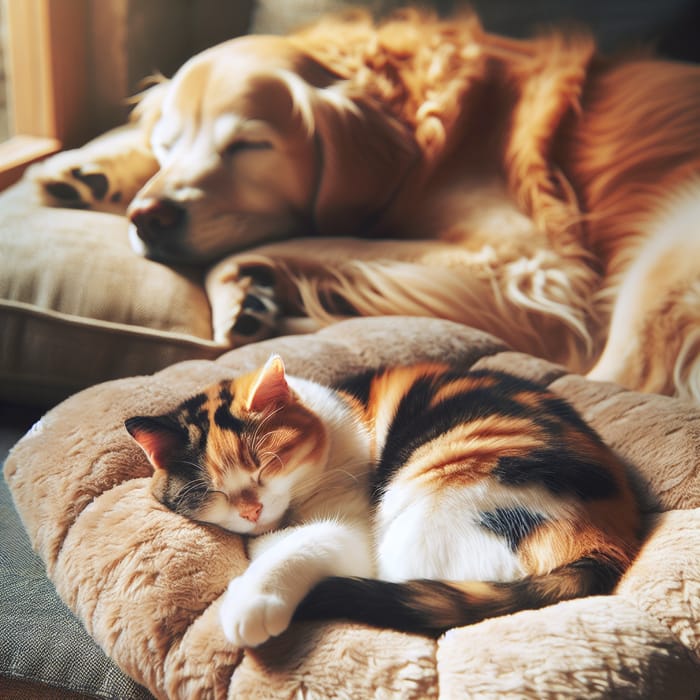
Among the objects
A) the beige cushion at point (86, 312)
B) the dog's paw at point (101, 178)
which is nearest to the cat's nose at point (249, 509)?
the beige cushion at point (86, 312)

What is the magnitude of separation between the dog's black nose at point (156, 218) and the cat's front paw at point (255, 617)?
0.65 metres

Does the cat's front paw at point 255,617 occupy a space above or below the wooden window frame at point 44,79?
below

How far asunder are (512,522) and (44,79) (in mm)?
1082

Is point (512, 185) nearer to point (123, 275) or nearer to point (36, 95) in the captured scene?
point (123, 275)

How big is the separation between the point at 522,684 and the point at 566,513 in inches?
7.4

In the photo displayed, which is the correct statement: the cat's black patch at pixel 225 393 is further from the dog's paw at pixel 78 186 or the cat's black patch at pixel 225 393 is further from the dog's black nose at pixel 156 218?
the dog's paw at pixel 78 186

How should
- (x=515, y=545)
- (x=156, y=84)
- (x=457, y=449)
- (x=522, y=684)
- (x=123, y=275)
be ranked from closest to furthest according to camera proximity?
(x=522, y=684)
(x=515, y=545)
(x=457, y=449)
(x=123, y=275)
(x=156, y=84)

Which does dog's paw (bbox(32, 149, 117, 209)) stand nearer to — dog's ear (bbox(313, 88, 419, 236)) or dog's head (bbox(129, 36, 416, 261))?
dog's head (bbox(129, 36, 416, 261))

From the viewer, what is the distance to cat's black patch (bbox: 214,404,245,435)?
0.88 m

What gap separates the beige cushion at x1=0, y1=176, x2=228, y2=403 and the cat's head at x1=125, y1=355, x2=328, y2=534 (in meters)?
0.30

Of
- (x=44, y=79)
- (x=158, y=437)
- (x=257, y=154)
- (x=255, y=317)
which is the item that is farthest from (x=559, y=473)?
(x=44, y=79)

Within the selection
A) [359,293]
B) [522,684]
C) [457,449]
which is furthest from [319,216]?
[522,684]

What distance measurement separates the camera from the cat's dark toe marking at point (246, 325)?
1202mm

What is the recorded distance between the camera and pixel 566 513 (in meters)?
0.79
